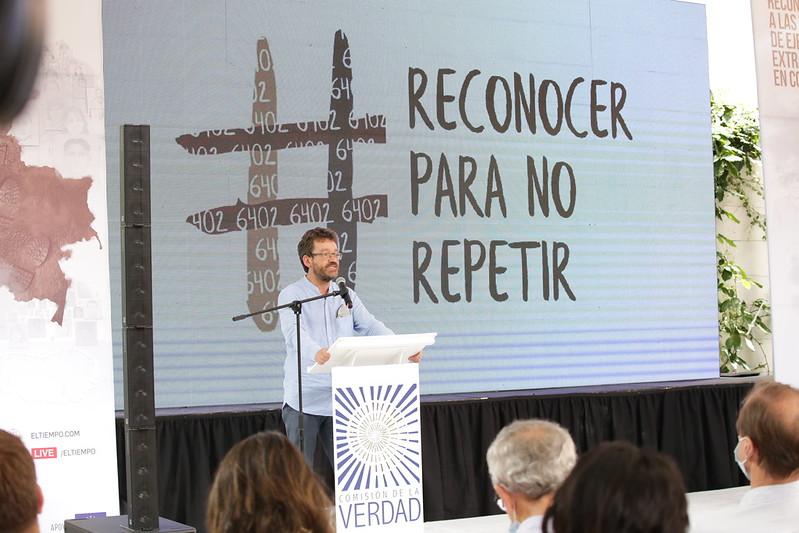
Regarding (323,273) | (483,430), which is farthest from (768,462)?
(483,430)

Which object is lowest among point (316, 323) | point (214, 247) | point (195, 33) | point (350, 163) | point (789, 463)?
point (789, 463)

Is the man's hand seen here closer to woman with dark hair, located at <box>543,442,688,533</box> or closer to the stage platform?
the stage platform

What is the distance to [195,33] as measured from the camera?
5.83 meters

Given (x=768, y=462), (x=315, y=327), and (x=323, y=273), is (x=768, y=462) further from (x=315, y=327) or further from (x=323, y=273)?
(x=315, y=327)

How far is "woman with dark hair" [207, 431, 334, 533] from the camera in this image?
62.4 inches

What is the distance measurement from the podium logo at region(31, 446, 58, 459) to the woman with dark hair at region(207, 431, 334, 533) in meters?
2.99

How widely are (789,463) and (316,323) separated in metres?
3.14

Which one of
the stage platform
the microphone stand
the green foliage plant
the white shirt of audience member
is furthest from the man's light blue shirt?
the green foliage plant

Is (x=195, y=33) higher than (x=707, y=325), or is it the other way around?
(x=195, y=33)

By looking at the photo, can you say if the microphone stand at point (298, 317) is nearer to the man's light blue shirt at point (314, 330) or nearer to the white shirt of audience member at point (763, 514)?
the man's light blue shirt at point (314, 330)

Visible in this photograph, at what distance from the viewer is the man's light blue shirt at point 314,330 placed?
16.2 ft

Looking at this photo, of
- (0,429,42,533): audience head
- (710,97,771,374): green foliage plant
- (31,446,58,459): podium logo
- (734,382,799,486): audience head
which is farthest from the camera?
(710,97,771,374): green foliage plant

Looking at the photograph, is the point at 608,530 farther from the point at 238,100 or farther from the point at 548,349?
the point at 548,349

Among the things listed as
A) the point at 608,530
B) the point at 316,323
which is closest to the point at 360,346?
the point at 316,323
